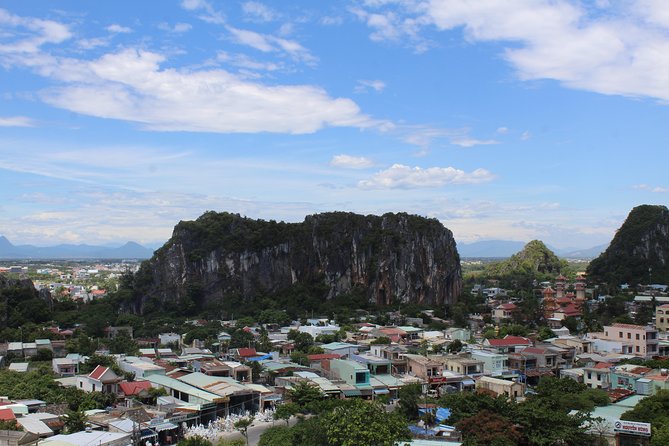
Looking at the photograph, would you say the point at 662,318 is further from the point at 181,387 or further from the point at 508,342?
the point at 181,387

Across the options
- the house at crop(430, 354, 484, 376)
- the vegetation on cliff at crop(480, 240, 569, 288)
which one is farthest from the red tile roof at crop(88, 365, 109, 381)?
the vegetation on cliff at crop(480, 240, 569, 288)

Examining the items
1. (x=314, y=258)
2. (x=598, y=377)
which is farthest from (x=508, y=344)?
(x=314, y=258)

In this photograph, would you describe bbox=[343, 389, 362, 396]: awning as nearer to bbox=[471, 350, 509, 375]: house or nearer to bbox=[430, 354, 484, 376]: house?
bbox=[430, 354, 484, 376]: house

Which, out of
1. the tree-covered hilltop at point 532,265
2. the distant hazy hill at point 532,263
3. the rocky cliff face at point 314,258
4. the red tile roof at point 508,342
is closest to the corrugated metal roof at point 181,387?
the red tile roof at point 508,342

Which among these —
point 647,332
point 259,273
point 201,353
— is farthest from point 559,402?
point 259,273

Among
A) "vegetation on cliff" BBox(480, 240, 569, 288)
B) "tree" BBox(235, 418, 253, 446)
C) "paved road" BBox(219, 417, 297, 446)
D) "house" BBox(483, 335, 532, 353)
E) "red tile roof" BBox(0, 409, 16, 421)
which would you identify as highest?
"vegetation on cliff" BBox(480, 240, 569, 288)
